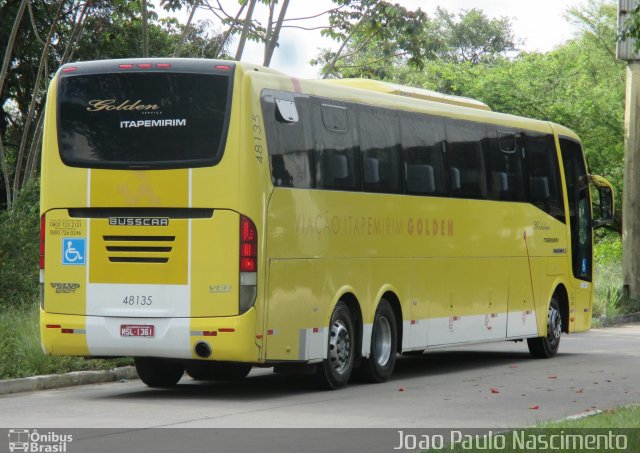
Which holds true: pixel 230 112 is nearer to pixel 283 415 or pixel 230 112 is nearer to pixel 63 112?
pixel 63 112

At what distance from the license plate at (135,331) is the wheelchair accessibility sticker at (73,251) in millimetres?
903

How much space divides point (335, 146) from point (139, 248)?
2844mm

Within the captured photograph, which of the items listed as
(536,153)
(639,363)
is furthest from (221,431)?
(536,153)

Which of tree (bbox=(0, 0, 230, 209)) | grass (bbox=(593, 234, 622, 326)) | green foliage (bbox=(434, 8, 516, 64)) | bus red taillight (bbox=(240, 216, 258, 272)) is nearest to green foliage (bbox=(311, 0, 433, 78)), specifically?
tree (bbox=(0, 0, 230, 209))

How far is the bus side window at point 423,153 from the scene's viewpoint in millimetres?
17547

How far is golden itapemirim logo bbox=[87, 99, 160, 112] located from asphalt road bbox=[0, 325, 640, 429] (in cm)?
315

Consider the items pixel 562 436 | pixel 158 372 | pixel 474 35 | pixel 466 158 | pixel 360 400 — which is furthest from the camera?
pixel 474 35

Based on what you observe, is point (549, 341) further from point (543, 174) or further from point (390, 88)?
point (390, 88)

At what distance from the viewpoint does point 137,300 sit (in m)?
14.2

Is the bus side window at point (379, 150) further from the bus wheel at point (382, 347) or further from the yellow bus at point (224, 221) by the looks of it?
the bus wheel at point (382, 347)

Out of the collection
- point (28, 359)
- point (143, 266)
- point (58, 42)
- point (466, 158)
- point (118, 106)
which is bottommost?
point (28, 359)

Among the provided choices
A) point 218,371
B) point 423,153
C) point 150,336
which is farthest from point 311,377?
point 423,153

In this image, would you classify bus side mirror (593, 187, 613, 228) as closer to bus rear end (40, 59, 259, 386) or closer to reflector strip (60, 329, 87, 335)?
bus rear end (40, 59, 259, 386)

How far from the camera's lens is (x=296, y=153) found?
49.0ft
